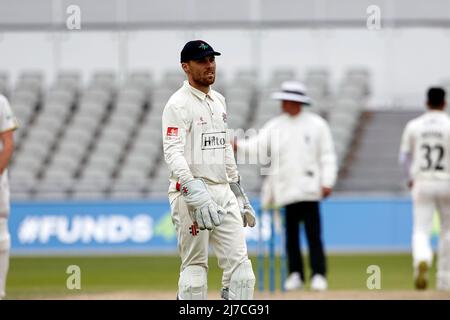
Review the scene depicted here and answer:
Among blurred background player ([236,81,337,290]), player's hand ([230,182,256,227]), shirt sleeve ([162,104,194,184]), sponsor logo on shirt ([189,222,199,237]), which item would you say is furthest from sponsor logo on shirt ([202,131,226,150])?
blurred background player ([236,81,337,290])

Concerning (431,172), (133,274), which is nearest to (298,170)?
(431,172)

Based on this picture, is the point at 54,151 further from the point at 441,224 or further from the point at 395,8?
the point at 441,224

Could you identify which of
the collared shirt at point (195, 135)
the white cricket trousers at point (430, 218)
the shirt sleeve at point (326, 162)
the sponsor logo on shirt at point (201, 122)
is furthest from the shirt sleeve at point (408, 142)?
the sponsor logo on shirt at point (201, 122)

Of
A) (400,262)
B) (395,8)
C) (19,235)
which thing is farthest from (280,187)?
(395,8)

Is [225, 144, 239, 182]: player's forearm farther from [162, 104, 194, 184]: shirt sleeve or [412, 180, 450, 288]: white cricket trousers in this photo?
[412, 180, 450, 288]: white cricket trousers

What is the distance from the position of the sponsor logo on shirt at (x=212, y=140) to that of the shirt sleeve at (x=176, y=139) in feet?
0.49

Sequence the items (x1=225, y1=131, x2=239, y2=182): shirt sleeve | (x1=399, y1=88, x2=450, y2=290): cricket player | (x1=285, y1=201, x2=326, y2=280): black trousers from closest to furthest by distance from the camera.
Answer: (x1=225, y1=131, x2=239, y2=182): shirt sleeve
(x1=399, y1=88, x2=450, y2=290): cricket player
(x1=285, y1=201, x2=326, y2=280): black trousers

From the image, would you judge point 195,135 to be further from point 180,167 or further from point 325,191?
point 325,191

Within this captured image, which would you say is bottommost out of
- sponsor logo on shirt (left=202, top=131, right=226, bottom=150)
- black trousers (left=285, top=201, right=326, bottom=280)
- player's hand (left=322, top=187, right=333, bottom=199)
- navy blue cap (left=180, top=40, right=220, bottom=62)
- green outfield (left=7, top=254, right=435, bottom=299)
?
green outfield (left=7, top=254, right=435, bottom=299)

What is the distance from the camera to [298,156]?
13500mm

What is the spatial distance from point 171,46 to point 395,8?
485cm

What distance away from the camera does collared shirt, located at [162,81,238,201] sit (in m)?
8.31

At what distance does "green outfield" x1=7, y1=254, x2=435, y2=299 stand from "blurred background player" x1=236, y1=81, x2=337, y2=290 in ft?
1.92

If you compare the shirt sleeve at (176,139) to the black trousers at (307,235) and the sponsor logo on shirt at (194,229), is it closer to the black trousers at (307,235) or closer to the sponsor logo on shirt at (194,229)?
the sponsor logo on shirt at (194,229)
